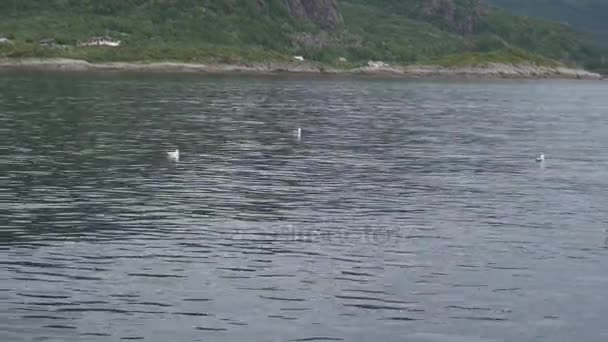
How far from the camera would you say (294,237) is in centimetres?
4281

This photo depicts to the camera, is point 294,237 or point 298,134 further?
point 298,134

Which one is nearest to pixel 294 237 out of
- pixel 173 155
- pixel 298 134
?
pixel 173 155

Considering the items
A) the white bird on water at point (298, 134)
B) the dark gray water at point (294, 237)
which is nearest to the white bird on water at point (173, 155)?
the dark gray water at point (294, 237)

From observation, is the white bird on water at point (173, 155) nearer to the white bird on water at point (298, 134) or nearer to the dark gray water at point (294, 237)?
the dark gray water at point (294, 237)

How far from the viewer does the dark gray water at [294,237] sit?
31.1 m

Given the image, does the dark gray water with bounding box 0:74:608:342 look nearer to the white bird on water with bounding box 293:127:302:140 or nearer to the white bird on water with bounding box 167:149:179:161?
the white bird on water with bounding box 167:149:179:161

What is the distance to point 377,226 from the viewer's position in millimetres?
45625

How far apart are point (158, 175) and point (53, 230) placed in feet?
59.4

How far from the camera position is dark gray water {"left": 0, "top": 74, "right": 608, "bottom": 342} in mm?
31125

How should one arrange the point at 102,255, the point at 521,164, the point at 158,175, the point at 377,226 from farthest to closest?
the point at 521,164, the point at 158,175, the point at 377,226, the point at 102,255

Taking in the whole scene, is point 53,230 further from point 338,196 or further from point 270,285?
point 338,196

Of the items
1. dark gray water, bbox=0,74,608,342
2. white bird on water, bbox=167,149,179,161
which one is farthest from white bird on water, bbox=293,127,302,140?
white bird on water, bbox=167,149,179,161

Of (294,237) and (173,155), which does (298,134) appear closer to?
(173,155)

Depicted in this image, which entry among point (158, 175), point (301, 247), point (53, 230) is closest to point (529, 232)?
point (301, 247)
